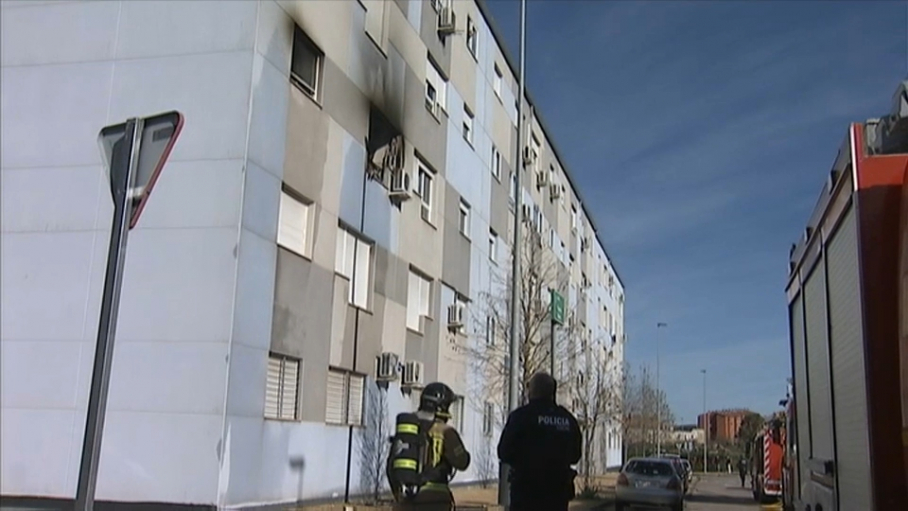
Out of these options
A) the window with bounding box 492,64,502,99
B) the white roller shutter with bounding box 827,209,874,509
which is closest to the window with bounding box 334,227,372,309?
the white roller shutter with bounding box 827,209,874,509

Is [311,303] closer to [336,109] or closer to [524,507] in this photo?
[336,109]

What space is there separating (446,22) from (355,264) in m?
8.42

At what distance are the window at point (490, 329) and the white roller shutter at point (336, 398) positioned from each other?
10.2m

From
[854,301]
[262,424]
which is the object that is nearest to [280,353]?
[262,424]

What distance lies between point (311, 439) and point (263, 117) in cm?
518

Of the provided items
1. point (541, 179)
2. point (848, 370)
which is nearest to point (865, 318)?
point (848, 370)

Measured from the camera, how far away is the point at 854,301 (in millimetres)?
6180

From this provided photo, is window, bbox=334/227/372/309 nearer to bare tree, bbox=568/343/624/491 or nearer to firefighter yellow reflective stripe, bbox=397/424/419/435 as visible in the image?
bare tree, bbox=568/343/624/491

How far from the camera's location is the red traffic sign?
4.76 metres

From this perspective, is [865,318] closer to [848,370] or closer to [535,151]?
[848,370]

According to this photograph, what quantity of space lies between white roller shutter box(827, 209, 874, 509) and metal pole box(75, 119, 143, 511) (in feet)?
14.6

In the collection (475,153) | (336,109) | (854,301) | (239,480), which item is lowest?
(239,480)

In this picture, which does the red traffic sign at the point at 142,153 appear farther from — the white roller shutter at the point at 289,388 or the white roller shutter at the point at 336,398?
the white roller shutter at the point at 336,398

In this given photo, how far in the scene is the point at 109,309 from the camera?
4586 mm
